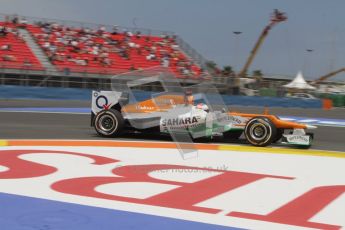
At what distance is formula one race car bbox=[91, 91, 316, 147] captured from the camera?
770 centimetres

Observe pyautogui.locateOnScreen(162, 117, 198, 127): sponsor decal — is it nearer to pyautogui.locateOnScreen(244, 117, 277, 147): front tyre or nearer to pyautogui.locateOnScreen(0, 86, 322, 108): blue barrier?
pyautogui.locateOnScreen(244, 117, 277, 147): front tyre

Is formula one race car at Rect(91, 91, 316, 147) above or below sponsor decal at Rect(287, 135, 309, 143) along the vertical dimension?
above

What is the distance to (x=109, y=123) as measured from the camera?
8555mm

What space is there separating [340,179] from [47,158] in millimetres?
3815

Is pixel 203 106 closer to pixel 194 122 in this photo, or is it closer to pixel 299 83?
pixel 194 122

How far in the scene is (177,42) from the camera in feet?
119

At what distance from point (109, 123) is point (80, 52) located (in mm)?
21511

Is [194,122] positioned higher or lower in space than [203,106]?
lower

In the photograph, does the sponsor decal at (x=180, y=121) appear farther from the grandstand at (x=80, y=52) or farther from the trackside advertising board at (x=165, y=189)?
the grandstand at (x=80, y=52)

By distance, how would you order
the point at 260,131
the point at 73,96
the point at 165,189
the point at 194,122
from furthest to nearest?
the point at 73,96
the point at 260,131
the point at 194,122
the point at 165,189

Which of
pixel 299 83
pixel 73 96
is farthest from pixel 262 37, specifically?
pixel 73 96

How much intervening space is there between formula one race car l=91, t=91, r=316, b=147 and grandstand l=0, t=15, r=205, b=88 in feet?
50.4

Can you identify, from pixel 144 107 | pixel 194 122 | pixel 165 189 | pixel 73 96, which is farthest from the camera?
pixel 73 96

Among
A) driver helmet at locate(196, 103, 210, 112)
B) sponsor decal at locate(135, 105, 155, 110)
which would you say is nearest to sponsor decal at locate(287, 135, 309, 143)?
driver helmet at locate(196, 103, 210, 112)
